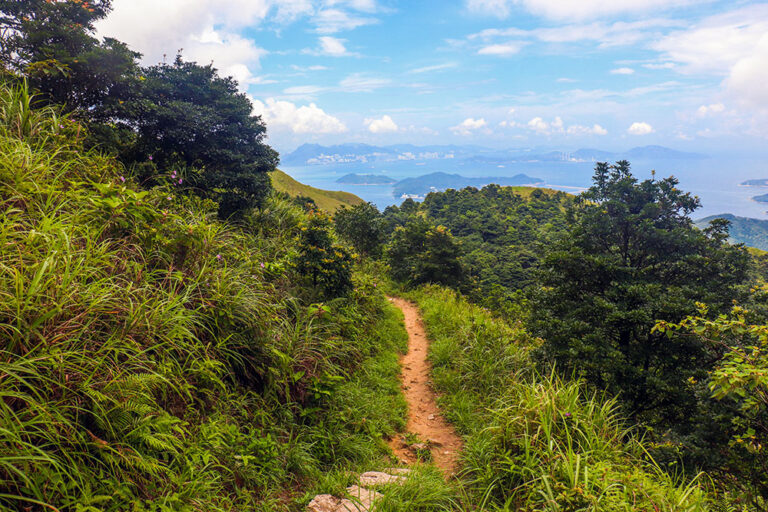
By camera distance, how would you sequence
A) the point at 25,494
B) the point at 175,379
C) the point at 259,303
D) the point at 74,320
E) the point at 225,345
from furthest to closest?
the point at 259,303
the point at 225,345
the point at 175,379
the point at 74,320
the point at 25,494

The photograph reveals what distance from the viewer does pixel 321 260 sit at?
6.93 meters

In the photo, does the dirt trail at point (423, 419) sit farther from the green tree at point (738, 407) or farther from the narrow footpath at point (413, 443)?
the green tree at point (738, 407)

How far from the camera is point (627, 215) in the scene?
7.52 metres

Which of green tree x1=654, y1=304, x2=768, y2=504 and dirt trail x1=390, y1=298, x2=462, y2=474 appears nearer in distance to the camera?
green tree x1=654, y1=304, x2=768, y2=504

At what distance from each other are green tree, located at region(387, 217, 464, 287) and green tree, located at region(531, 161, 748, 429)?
9523 millimetres

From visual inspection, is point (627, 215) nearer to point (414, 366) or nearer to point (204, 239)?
point (414, 366)

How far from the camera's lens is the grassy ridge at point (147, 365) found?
7.18ft

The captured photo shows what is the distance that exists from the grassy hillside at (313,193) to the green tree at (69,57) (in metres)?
47.0

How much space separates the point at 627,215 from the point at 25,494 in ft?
30.9

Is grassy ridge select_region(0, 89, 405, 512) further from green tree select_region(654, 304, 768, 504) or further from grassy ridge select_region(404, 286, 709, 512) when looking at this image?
green tree select_region(654, 304, 768, 504)

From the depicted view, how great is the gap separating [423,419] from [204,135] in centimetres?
987

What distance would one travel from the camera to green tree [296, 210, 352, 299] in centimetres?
695

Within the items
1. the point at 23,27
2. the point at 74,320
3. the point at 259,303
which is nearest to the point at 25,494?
the point at 74,320

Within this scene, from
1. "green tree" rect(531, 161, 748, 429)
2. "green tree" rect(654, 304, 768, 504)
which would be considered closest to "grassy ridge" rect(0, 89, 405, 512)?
"green tree" rect(531, 161, 748, 429)
